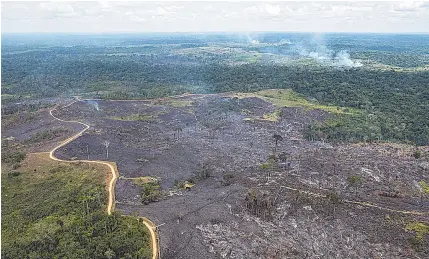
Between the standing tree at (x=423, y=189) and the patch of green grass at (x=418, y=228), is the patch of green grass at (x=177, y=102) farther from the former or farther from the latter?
the patch of green grass at (x=418, y=228)

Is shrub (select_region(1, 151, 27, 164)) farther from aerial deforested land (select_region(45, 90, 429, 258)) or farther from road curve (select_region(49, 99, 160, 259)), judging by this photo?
aerial deforested land (select_region(45, 90, 429, 258))

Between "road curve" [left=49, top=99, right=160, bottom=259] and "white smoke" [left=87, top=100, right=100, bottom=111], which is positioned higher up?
"road curve" [left=49, top=99, right=160, bottom=259]

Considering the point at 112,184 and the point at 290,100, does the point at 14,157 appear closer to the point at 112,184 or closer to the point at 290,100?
the point at 112,184

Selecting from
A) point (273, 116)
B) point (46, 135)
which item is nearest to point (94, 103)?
point (46, 135)

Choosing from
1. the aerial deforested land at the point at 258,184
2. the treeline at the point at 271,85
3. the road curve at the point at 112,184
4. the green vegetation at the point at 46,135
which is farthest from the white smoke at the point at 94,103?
the green vegetation at the point at 46,135

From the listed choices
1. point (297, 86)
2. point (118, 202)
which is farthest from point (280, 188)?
point (297, 86)

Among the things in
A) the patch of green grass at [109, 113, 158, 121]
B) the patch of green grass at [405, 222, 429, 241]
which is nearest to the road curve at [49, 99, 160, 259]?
the patch of green grass at [109, 113, 158, 121]

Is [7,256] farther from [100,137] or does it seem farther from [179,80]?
[179,80]
